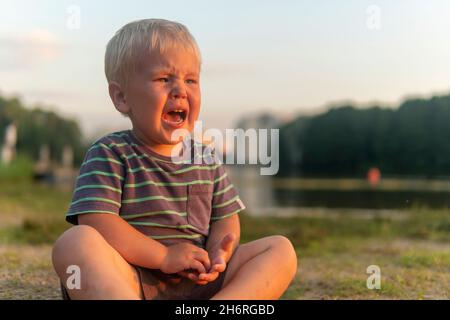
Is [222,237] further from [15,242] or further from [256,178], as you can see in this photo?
[256,178]

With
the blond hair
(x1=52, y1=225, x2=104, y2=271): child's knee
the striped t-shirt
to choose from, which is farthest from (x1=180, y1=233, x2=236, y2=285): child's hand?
the blond hair

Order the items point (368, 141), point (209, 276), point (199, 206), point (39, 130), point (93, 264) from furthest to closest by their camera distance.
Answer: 1. point (368, 141)
2. point (39, 130)
3. point (199, 206)
4. point (209, 276)
5. point (93, 264)

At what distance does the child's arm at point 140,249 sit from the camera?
1.79m

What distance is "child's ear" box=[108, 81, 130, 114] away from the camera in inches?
78.2

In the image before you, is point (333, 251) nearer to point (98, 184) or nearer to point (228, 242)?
point (228, 242)

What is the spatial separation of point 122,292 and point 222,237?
52 cm

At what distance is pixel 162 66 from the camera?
6.21 ft

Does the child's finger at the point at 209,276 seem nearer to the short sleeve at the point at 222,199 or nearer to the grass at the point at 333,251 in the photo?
the short sleeve at the point at 222,199

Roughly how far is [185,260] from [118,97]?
62 cm

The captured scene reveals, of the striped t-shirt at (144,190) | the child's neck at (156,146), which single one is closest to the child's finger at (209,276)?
the striped t-shirt at (144,190)

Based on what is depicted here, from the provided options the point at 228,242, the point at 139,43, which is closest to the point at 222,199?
the point at 228,242

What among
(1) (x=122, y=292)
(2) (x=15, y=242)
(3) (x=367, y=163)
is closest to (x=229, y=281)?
(1) (x=122, y=292)

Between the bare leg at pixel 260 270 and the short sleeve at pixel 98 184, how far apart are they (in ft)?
1.43

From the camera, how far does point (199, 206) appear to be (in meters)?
2.01
